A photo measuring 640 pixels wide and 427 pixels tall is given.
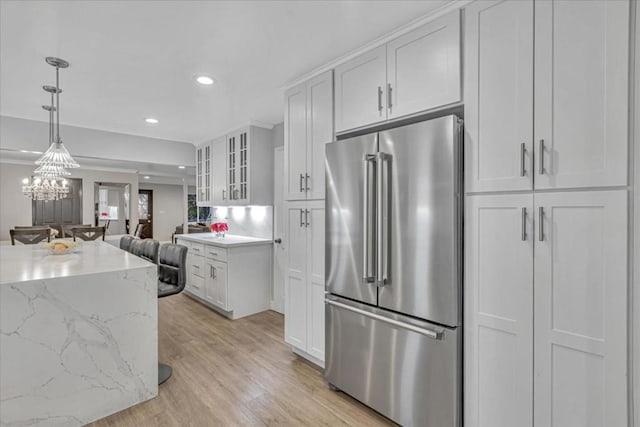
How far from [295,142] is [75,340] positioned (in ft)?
7.10

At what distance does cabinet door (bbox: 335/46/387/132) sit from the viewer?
2.12m

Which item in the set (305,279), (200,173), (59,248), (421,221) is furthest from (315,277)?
(200,173)

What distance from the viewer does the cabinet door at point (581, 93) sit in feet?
4.18

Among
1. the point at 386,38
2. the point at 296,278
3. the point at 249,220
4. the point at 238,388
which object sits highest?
the point at 386,38

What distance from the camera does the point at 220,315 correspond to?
13.5 feet

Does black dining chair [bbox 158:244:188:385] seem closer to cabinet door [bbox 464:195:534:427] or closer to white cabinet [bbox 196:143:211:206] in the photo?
white cabinet [bbox 196:143:211:206]

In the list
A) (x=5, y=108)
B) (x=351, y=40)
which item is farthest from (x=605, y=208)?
(x=5, y=108)

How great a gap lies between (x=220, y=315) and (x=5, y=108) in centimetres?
344

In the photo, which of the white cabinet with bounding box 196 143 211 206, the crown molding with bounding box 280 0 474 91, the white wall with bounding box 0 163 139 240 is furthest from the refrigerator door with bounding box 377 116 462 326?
the white wall with bounding box 0 163 139 240

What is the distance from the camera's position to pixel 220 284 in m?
4.03

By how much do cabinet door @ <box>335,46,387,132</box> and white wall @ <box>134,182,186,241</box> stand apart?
29.8ft

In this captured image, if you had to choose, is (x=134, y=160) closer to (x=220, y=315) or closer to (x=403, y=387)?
(x=220, y=315)

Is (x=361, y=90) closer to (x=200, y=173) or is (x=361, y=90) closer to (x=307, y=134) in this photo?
(x=307, y=134)

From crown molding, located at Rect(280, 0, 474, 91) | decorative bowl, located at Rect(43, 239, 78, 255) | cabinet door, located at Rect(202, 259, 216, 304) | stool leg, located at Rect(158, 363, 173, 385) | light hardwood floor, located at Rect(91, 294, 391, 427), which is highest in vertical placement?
crown molding, located at Rect(280, 0, 474, 91)
